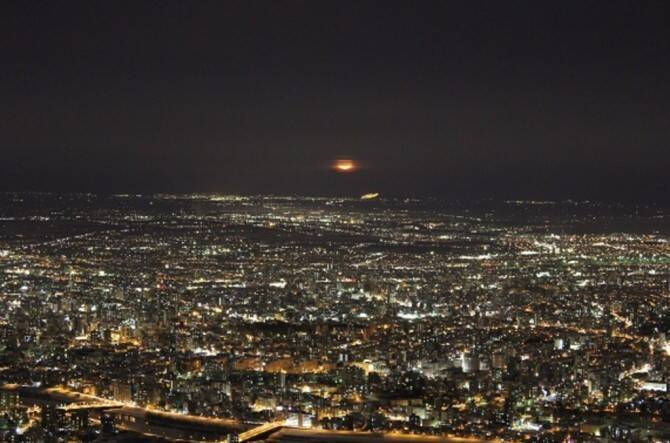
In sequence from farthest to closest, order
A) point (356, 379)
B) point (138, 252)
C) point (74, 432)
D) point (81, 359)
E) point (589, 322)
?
point (138, 252) < point (589, 322) < point (81, 359) < point (356, 379) < point (74, 432)

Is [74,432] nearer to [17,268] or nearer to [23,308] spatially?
[23,308]

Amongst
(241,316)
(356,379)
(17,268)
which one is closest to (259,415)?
(356,379)

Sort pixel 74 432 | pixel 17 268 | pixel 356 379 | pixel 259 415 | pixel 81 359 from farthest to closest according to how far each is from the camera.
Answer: pixel 17 268 < pixel 81 359 < pixel 356 379 < pixel 259 415 < pixel 74 432

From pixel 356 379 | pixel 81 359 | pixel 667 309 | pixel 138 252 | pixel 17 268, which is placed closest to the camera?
pixel 356 379

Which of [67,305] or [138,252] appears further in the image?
[138,252]

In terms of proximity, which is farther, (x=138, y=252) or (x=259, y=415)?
(x=138, y=252)

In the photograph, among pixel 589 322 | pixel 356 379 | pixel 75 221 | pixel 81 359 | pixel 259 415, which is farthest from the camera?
pixel 75 221

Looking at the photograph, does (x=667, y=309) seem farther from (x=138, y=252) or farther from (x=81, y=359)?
(x=138, y=252)

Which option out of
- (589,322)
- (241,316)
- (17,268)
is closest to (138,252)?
(17,268)
